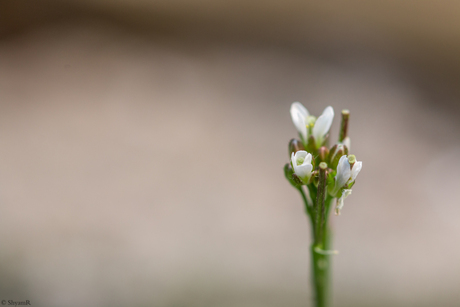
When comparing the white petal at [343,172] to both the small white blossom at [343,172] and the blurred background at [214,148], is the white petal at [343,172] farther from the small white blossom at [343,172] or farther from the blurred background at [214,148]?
the blurred background at [214,148]

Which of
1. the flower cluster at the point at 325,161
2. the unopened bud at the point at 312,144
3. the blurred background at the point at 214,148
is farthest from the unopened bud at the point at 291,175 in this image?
the blurred background at the point at 214,148

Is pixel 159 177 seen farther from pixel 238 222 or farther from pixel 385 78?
pixel 385 78

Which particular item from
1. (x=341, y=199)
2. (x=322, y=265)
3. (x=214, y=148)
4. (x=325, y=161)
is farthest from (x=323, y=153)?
(x=214, y=148)

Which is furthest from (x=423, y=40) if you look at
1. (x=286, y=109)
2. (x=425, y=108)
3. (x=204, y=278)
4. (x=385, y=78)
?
(x=204, y=278)

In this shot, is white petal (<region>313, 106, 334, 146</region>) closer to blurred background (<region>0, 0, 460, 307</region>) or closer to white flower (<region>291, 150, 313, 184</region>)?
white flower (<region>291, 150, 313, 184</region>)

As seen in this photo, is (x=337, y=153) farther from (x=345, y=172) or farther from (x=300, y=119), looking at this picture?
(x=300, y=119)

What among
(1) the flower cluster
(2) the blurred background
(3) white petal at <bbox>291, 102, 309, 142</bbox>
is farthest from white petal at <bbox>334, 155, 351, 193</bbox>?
(2) the blurred background

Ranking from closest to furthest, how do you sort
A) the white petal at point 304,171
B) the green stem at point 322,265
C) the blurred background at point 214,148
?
1. the white petal at point 304,171
2. the green stem at point 322,265
3. the blurred background at point 214,148
